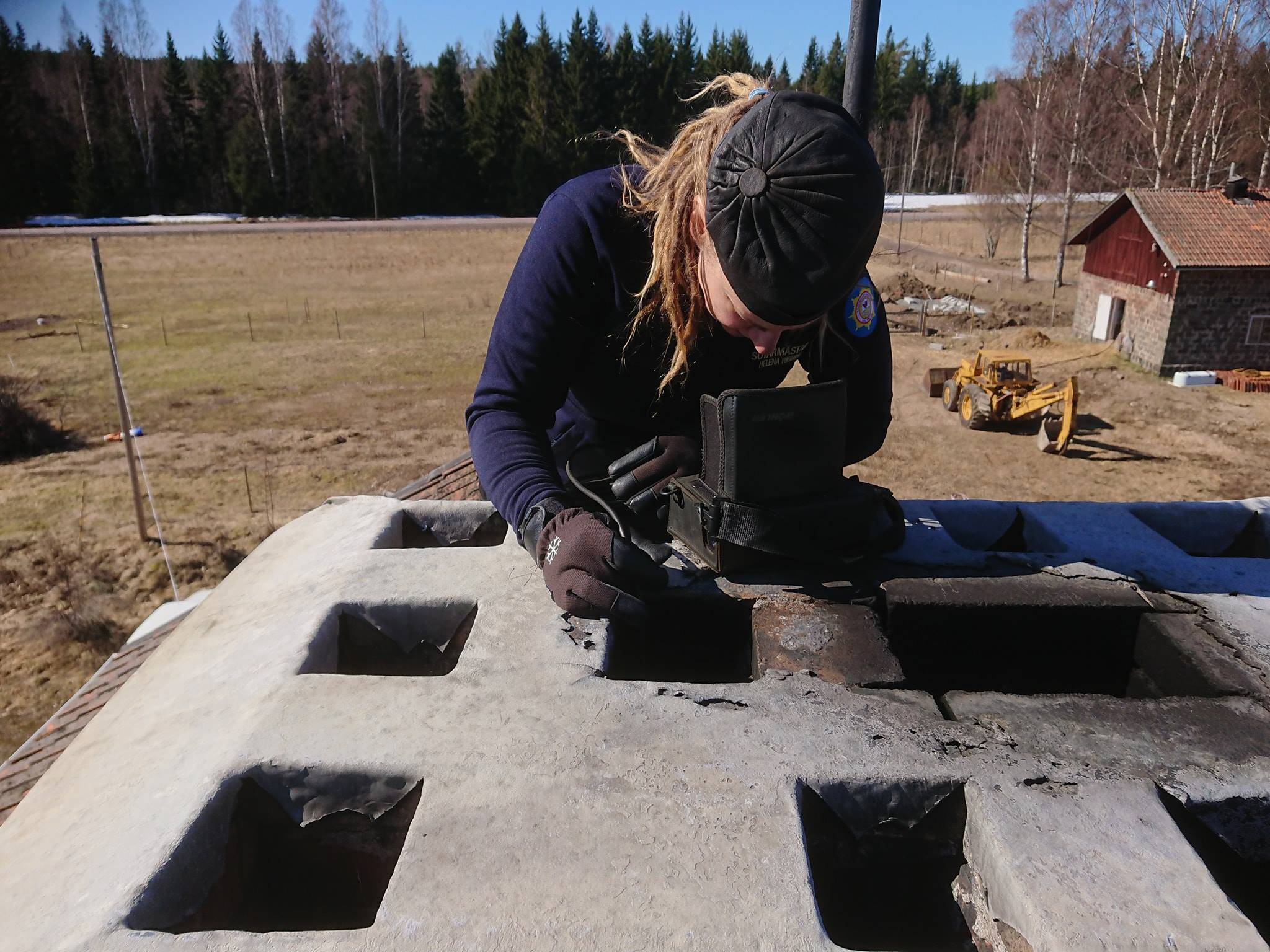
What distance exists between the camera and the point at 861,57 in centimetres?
301

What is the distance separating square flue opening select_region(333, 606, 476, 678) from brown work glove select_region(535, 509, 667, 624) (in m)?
0.41

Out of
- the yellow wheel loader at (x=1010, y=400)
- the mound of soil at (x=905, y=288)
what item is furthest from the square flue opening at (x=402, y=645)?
the mound of soil at (x=905, y=288)

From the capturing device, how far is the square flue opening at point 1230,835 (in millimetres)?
1766

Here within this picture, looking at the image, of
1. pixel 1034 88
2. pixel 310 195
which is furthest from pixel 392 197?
pixel 1034 88

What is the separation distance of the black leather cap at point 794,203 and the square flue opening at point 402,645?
1.24 meters

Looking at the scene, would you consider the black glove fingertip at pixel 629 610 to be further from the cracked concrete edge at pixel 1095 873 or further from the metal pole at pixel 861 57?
the metal pole at pixel 861 57

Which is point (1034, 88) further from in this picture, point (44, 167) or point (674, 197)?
point (44, 167)

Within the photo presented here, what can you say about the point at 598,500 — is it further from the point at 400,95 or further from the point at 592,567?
the point at 400,95

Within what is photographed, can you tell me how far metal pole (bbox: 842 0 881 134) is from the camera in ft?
9.52

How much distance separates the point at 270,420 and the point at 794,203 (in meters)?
12.7

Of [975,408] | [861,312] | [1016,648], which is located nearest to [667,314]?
[861,312]

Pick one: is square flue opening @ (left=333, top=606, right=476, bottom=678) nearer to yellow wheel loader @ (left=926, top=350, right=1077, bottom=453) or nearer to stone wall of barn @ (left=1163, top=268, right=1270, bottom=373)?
yellow wheel loader @ (left=926, top=350, right=1077, bottom=453)

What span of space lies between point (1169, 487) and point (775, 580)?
1130 cm

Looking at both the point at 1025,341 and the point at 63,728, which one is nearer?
the point at 63,728
